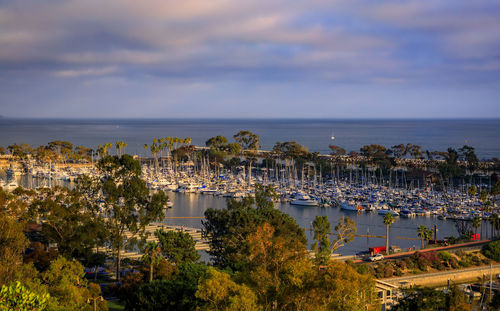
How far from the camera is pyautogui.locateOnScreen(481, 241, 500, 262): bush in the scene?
→ 3891 cm

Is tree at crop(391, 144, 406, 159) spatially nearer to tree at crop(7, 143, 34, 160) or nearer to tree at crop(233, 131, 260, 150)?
tree at crop(233, 131, 260, 150)

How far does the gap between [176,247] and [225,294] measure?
16782mm

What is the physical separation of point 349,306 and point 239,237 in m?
17.6

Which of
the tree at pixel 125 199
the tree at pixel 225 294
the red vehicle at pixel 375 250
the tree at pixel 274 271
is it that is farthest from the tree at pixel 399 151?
the tree at pixel 225 294

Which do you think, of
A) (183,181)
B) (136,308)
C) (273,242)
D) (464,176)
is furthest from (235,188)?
(273,242)

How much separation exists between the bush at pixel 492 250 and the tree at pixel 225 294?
30689 millimetres

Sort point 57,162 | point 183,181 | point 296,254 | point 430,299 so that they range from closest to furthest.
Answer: point 296,254 → point 430,299 → point 183,181 → point 57,162

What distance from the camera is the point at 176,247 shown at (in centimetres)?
3188

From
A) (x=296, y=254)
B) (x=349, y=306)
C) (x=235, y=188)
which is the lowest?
(x=235, y=188)

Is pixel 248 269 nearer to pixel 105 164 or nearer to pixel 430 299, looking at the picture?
pixel 430 299

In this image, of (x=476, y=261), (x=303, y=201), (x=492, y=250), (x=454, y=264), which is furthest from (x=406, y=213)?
(x=454, y=264)

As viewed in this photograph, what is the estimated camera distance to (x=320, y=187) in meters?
77.1

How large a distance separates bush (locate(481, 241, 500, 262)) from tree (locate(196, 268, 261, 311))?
30689 mm

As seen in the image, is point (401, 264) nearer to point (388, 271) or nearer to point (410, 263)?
point (410, 263)
